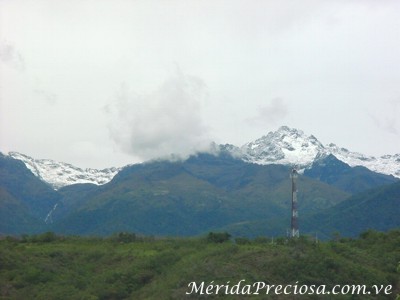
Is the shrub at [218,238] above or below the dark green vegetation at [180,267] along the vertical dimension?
above

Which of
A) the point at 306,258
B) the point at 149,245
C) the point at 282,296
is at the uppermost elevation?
the point at 149,245

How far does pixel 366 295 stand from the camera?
2304 inches

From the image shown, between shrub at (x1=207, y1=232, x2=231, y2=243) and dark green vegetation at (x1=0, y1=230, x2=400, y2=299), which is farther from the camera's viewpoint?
shrub at (x1=207, y1=232, x2=231, y2=243)

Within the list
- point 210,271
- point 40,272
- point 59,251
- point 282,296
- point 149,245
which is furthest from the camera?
point 149,245

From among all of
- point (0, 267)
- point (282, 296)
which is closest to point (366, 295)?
point (282, 296)

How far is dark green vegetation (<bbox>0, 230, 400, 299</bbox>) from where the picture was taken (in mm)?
59000

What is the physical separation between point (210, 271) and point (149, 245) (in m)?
23.2

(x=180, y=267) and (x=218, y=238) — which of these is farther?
(x=218, y=238)

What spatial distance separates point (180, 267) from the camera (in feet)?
210

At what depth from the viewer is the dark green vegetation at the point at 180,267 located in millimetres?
59000

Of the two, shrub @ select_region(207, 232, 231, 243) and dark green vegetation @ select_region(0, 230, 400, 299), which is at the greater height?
shrub @ select_region(207, 232, 231, 243)

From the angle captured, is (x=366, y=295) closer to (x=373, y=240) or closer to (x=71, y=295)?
(x=373, y=240)

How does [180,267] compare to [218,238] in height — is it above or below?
below

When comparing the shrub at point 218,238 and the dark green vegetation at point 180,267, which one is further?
the shrub at point 218,238
